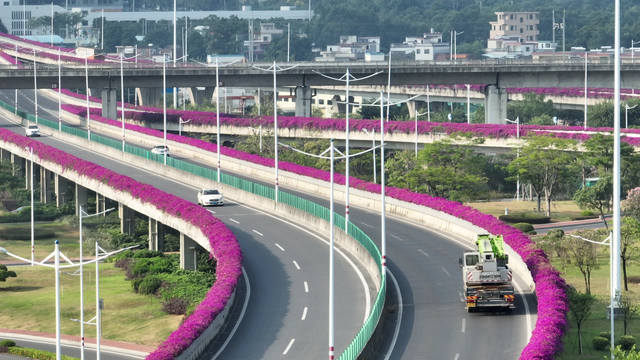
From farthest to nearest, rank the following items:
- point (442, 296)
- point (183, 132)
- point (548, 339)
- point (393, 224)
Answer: point (183, 132), point (393, 224), point (442, 296), point (548, 339)

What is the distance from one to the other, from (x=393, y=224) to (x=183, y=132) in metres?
72.9

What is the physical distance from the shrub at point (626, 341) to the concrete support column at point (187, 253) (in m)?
33.5

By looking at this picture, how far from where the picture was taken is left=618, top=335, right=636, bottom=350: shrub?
44.9 metres

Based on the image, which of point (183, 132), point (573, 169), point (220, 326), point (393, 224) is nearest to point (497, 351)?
point (220, 326)

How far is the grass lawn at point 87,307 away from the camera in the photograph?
187 feet

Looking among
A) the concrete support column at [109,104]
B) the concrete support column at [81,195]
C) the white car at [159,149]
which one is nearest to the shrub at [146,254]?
the concrete support column at [81,195]

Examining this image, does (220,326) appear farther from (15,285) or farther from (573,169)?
(573,169)

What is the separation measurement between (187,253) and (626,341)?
3432cm

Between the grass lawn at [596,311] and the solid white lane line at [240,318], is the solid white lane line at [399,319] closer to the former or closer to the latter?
the grass lawn at [596,311]

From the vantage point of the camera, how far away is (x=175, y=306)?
6022 cm

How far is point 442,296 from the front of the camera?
50250mm

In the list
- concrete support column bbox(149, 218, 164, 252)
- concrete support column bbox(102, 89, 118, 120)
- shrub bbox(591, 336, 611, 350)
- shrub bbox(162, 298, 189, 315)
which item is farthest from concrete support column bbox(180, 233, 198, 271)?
concrete support column bbox(102, 89, 118, 120)

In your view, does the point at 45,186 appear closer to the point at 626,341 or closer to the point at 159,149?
the point at 159,149

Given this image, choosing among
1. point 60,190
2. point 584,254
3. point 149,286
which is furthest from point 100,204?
point 584,254
